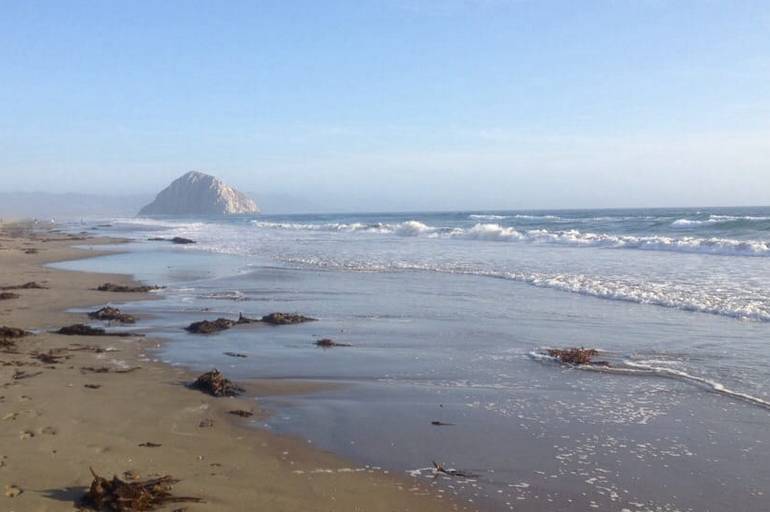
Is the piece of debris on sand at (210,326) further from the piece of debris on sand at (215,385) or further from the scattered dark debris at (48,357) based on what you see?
the piece of debris on sand at (215,385)

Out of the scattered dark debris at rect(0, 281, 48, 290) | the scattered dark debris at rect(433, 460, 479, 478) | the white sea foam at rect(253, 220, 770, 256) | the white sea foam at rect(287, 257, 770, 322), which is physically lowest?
the scattered dark debris at rect(433, 460, 479, 478)

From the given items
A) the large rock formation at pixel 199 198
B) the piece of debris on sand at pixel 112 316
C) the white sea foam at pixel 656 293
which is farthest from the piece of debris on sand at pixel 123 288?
the large rock formation at pixel 199 198

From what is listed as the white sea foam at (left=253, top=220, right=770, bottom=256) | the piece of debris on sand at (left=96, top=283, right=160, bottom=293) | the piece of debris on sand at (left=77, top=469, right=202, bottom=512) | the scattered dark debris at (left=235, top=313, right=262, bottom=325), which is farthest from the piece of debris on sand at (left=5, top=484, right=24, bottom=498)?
the white sea foam at (left=253, top=220, right=770, bottom=256)

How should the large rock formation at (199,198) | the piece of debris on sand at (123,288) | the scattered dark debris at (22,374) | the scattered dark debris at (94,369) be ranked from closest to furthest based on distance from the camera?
the scattered dark debris at (22,374)
the scattered dark debris at (94,369)
the piece of debris on sand at (123,288)
the large rock formation at (199,198)

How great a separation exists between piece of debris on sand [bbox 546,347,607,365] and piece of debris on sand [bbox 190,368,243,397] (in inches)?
139

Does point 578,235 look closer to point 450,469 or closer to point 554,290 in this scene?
point 554,290

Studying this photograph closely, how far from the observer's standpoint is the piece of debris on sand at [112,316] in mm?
10130

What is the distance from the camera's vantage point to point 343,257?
23266mm

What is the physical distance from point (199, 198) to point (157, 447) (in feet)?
586

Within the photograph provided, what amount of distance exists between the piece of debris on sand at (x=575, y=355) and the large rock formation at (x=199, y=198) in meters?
163

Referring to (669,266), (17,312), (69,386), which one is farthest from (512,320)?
(669,266)

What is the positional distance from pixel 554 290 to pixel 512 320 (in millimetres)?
3756

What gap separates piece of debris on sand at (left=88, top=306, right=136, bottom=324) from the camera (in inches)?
399

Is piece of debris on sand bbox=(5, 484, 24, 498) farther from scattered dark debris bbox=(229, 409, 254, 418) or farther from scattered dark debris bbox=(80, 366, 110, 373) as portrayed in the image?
scattered dark debris bbox=(80, 366, 110, 373)
